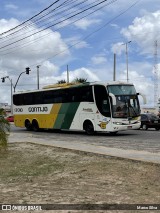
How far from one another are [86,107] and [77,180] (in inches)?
647

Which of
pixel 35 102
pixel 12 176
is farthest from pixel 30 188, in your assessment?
pixel 35 102

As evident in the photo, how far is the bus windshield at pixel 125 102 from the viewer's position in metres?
23.3

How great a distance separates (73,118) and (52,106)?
2660 mm

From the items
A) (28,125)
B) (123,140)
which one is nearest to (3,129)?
(123,140)

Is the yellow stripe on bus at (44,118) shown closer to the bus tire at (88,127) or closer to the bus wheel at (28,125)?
the bus wheel at (28,125)

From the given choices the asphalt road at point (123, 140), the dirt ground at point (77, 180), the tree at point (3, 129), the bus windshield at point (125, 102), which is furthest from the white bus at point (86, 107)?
the dirt ground at point (77, 180)

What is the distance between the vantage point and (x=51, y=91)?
28547 mm

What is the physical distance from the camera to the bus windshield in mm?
23344

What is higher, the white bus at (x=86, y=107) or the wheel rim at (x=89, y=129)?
the white bus at (x=86, y=107)

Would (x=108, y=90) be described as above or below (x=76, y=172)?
above

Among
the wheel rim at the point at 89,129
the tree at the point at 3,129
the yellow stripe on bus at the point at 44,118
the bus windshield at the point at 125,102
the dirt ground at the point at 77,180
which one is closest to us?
the dirt ground at the point at 77,180

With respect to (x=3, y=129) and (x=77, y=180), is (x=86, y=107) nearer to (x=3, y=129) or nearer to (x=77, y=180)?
(x=3, y=129)

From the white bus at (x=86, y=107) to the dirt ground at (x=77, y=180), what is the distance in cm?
1066

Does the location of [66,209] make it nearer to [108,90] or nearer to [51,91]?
[108,90]
